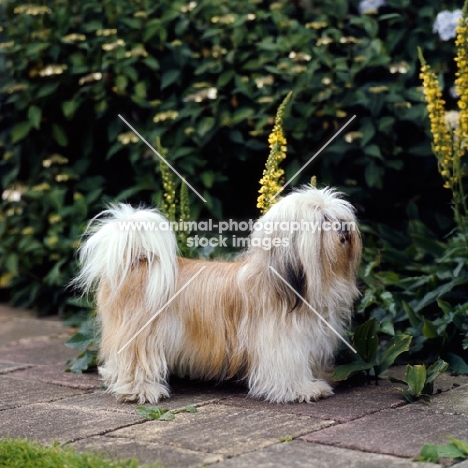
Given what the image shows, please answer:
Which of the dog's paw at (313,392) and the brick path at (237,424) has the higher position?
the dog's paw at (313,392)

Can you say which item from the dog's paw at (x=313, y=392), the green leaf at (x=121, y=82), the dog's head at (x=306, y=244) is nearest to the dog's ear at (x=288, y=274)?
Result: the dog's head at (x=306, y=244)

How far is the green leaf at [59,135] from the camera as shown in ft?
22.8

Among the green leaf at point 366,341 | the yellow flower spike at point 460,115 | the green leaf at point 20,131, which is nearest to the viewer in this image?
the green leaf at point 366,341

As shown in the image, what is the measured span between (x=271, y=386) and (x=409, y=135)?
113 inches

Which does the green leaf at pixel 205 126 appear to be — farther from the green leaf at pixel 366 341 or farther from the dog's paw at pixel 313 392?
the dog's paw at pixel 313 392

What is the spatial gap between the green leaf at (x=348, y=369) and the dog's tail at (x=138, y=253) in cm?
100

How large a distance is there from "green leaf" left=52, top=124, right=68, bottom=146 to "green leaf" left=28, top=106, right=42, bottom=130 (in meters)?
0.15

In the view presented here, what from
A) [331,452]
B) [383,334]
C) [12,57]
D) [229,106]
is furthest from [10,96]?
[331,452]

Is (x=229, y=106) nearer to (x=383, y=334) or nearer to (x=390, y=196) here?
(x=390, y=196)

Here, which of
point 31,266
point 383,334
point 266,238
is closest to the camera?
point 266,238

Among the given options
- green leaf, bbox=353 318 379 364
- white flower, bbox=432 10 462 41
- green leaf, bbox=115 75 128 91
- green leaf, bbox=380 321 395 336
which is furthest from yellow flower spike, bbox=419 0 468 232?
green leaf, bbox=115 75 128 91

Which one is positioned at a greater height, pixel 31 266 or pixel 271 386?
pixel 31 266

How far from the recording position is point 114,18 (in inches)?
269

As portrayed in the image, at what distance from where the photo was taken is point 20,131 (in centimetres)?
696
